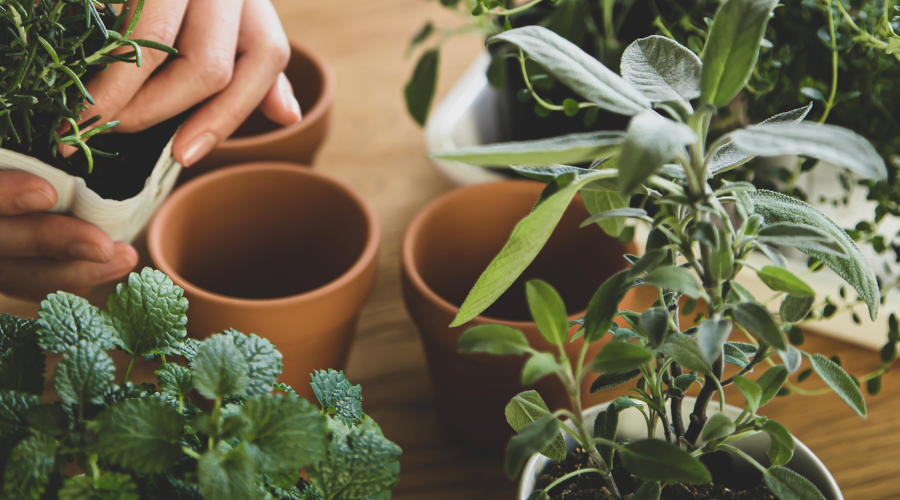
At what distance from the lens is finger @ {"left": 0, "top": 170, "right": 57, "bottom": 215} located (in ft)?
1.69

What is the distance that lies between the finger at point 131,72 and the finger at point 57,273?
4.2 inches

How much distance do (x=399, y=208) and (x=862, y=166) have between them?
2.01 feet

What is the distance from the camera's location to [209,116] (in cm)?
61

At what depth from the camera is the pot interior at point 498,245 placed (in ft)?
2.04

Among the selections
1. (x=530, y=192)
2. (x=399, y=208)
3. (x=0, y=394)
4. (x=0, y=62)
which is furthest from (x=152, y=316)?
(x=399, y=208)

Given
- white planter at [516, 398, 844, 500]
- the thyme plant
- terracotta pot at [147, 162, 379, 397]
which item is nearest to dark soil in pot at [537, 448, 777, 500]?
white planter at [516, 398, 844, 500]

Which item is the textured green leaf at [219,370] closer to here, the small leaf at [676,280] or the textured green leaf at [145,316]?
the textured green leaf at [145,316]

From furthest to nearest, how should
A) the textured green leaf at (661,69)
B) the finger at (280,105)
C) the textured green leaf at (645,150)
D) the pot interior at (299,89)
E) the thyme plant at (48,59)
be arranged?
the pot interior at (299,89) → the finger at (280,105) → the thyme plant at (48,59) → the textured green leaf at (661,69) → the textured green leaf at (645,150)

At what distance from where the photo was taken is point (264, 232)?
695 millimetres

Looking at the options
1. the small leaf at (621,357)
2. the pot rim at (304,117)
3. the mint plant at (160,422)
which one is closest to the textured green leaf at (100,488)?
the mint plant at (160,422)

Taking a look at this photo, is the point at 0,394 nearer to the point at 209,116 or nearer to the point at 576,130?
the point at 209,116

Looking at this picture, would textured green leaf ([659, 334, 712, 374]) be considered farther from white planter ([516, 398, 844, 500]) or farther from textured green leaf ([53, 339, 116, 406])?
textured green leaf ([53, 339, 116, 406])

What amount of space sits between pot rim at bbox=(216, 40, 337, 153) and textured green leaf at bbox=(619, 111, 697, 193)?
0.52m

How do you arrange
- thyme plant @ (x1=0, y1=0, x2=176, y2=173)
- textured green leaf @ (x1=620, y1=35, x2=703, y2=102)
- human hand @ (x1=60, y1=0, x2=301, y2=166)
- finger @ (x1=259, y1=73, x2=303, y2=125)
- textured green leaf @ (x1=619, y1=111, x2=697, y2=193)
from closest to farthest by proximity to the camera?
textured green leaf @ (x1=619, y1=111, x2=697, y2=193)
textured green leaf @ (x1=620, y1=35, x2=703, y2=102)
thyme plant @ (x1=0, y1=0, x2=176, y2=173)
human hand @ (x1=60, y1=0, x2=301, y2=166)
finger @ (x1=259, y1=73, x2=303, y2=125)
